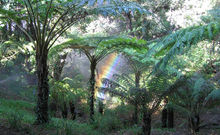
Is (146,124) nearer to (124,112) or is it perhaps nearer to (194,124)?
(194,124)

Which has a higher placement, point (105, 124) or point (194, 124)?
point (194, 124)

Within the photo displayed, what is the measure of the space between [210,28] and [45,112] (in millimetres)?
3934

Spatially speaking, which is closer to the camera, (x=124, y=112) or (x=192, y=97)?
(x=192, y=97)

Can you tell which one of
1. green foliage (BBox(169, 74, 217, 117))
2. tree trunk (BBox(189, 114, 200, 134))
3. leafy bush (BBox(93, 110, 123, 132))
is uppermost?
green foliage (BBox(169, 74, 217, 117))

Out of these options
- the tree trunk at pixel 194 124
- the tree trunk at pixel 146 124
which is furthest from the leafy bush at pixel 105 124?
the tree trunk at pixel 194 124

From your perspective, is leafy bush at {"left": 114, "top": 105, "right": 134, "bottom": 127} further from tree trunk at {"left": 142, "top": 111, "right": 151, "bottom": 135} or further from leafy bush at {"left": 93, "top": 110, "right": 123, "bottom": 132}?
tree trunk at {"left": 142, "top": 111, "right": 151, "bottom": 135}

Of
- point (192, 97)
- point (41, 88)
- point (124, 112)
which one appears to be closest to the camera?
point (41, 88)

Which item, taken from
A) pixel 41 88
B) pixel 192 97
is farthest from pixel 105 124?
pixel 192 97

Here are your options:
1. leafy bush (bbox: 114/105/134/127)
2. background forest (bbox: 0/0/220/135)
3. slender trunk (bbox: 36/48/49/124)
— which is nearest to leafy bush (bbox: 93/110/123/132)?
background forest (bbox: 0/0/220/135)

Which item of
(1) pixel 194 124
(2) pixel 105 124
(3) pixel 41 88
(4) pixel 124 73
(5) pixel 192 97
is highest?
(4) pixel 124 73

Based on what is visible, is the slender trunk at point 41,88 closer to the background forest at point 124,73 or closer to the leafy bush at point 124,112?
the background forest at point 124,73

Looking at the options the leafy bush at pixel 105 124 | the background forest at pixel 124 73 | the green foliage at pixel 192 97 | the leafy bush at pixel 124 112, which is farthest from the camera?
the leafy bush at pixel 124 112

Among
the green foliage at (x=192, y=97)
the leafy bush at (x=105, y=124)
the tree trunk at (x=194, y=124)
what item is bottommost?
the leafy bush at (x=105, y=124)

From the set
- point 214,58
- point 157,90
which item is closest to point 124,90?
point 157,90
